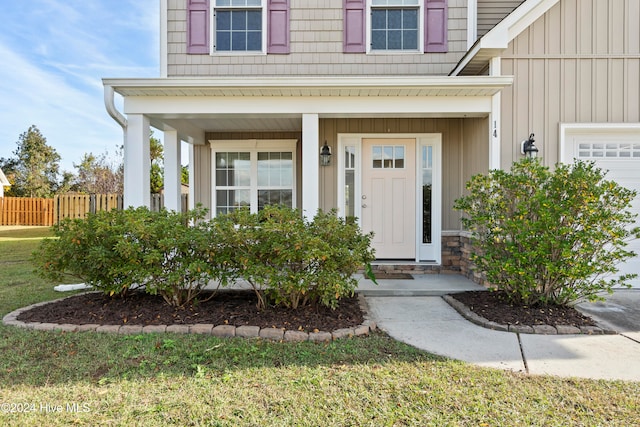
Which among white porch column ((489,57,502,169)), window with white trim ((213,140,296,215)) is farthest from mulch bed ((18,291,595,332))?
window with white trim ((213,140,296,215))

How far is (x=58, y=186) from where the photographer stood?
24.2 metres

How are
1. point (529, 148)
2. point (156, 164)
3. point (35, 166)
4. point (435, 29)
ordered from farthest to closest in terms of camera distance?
1. point (35, 166)
2. point (156, 164)
3. point (435, 29)
4. point (529, 148)

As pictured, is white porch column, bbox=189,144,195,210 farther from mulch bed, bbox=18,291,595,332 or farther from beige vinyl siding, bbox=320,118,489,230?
mulch bed, bbox=18,291,595,332

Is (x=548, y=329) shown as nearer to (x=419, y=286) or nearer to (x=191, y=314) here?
(x=419, y=286)

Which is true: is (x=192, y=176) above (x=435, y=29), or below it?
below

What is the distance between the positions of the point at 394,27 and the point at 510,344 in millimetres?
5251

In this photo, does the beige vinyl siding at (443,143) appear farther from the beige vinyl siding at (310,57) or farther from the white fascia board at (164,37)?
the white fascia board at (164,37)

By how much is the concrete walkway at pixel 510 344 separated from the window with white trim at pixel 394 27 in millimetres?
4286

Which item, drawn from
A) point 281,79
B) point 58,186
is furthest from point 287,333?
point 58,186

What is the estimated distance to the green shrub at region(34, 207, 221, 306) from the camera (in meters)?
3.62

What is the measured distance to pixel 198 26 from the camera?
20.5ft

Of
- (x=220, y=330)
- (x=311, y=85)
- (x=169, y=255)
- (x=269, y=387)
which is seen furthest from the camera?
(x=311, y=85)

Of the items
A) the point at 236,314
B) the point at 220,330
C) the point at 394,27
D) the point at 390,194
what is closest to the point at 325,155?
the point at 390,194

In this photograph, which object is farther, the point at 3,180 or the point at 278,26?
the point at 3,180
